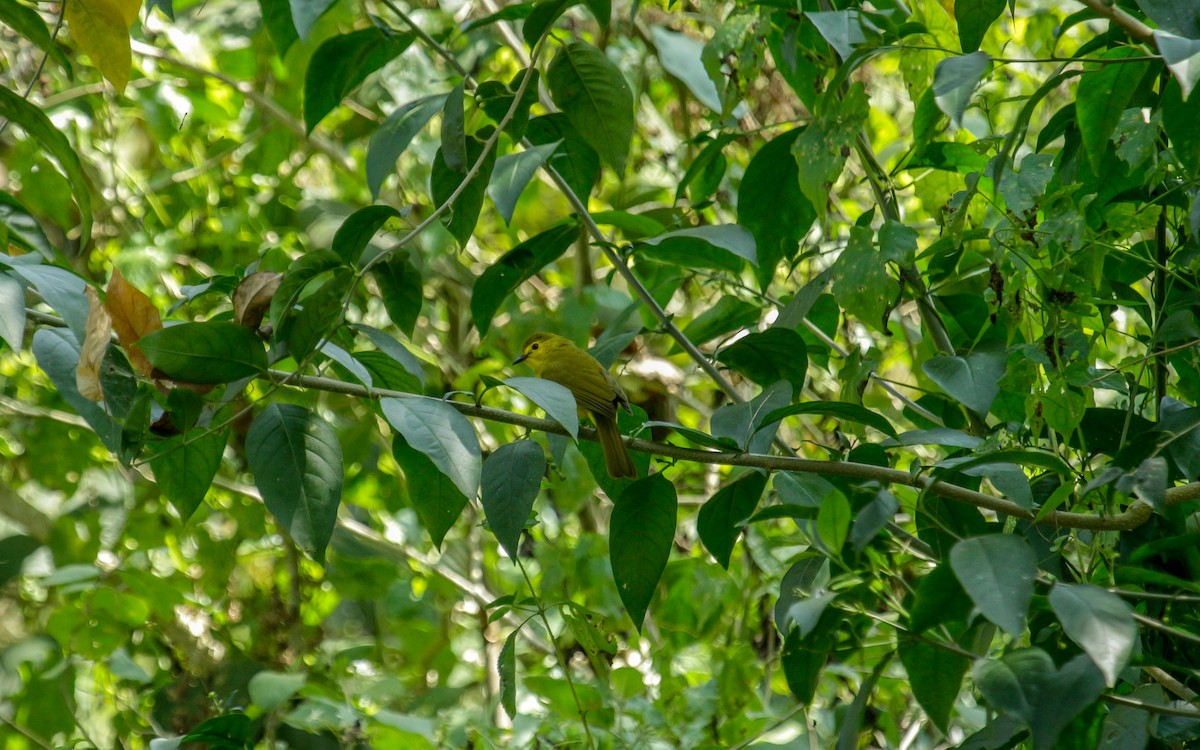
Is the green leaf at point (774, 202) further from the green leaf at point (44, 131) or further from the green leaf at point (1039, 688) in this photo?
the green leaf at point (44, 131)

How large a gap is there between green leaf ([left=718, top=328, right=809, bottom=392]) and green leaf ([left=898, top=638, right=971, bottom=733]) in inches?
19.3

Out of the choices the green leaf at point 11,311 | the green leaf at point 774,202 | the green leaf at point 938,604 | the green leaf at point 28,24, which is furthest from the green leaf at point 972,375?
the green leaf at point 28,24

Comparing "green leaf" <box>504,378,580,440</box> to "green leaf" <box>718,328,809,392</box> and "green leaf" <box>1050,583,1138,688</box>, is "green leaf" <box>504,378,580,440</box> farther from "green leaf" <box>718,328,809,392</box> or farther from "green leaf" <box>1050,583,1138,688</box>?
"green leaf" <box>1050,583,1138,688</box>

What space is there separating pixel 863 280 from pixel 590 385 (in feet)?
3.93

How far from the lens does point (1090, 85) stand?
1.38 metres

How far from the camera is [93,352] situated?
124cm

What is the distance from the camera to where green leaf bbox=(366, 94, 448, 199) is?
66.1 inches

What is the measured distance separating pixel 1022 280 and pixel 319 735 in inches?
97.4

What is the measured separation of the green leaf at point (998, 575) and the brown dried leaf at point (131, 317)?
0.95 metres

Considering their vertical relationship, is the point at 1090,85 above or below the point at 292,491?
above

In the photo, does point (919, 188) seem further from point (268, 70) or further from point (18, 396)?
point (18, 396)

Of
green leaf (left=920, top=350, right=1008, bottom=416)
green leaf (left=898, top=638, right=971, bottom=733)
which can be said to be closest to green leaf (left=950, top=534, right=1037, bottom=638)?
green leaf (left=898, top=638, right=971, bottom=733)

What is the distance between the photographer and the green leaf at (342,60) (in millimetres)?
1815

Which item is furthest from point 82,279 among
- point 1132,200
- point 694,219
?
point 694,219
